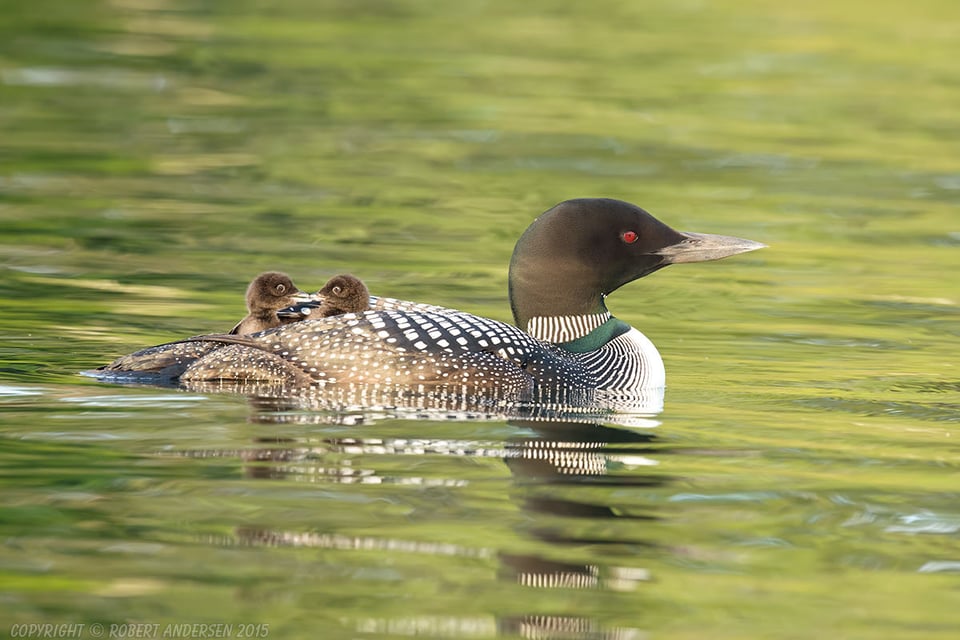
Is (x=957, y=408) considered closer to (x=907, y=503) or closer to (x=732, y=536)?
(x=907, y=503)

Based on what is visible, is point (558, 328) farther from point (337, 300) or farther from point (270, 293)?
point (270, 293)

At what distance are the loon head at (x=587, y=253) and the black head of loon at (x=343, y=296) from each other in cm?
69

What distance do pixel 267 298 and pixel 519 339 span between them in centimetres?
100

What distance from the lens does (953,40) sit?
69.9ft

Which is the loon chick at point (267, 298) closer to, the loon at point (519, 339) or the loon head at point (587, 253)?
the loon at point (519, 339)

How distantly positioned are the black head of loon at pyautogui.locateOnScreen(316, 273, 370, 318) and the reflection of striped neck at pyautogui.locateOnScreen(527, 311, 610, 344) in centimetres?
77

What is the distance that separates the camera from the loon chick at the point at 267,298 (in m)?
7.20

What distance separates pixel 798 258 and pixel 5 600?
7.32 m

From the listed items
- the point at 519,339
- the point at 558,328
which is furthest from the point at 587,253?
the point at 519,339

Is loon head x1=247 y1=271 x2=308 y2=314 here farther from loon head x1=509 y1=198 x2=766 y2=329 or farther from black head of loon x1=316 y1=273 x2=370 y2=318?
loon head x1=509 y1=198 x2=766 y2=329

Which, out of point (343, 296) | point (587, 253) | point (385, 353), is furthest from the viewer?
point (587, 253)

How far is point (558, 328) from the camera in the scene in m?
7.59

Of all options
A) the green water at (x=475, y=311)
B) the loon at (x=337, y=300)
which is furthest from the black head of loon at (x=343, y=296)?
the green water at (x=475, y=311)

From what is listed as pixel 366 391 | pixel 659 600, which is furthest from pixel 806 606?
pixel 366 391
